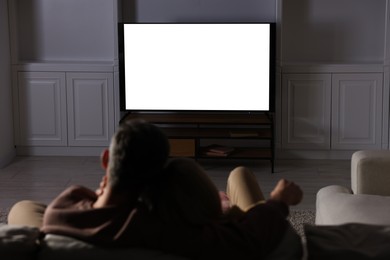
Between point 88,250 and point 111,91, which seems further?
point 111,91

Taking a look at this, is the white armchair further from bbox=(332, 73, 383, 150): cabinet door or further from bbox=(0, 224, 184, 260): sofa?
bbox=(332, 73, 383, 150): cabinet door

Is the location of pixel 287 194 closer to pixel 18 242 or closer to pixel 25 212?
pixel 18 242

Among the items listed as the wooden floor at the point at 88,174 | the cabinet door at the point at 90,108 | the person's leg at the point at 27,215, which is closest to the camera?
the person's leg at the point at 27,215

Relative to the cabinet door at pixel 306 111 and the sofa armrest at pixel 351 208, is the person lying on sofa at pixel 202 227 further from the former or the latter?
the cabinet door at pixel 306 111

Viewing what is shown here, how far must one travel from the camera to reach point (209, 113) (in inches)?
240

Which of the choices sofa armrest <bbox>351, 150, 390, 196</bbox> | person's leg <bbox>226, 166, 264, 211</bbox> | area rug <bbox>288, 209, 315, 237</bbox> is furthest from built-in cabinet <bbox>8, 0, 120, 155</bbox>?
person's leg <bbox>226, 166, 264, 211</bbox>

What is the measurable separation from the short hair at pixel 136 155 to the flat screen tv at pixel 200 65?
3881 millimetres

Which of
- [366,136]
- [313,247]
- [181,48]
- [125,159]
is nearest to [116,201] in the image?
[125,159]

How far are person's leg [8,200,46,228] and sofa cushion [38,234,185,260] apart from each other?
0.52m

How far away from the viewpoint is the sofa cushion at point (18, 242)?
192 cm

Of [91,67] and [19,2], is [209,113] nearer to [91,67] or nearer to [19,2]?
[91,67]

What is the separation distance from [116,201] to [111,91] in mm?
4190

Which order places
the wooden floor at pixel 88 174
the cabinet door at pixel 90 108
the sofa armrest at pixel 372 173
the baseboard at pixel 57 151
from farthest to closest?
the baseboard at pixel 57 151
the cabinet door at pixel 90 108
the wooden floor at pixel 88 174
the sofa armrest at pixel 372 173

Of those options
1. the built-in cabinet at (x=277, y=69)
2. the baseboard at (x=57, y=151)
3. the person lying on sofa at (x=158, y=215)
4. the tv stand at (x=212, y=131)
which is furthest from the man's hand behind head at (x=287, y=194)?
the baseboard at (x=57, y=151)
